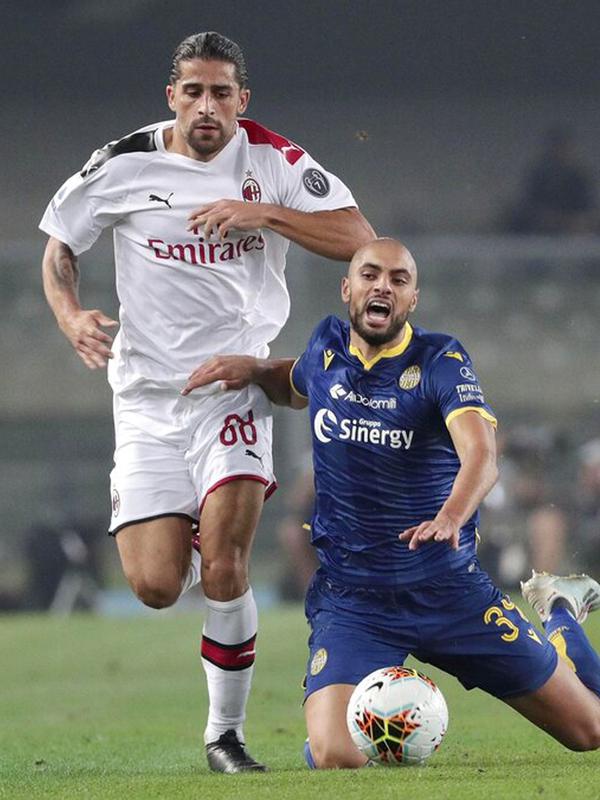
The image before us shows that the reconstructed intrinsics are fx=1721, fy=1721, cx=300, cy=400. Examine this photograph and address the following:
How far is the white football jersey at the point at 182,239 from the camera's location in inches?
252

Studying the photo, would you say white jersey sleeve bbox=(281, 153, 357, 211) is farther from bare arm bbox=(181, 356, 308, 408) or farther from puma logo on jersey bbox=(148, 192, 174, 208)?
bare arm bbox=(181, 356, 308, 408)

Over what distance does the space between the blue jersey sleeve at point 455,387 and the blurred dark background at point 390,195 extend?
11767 millimetres

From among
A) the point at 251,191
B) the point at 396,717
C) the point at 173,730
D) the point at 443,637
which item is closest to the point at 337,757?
the point at 396,717

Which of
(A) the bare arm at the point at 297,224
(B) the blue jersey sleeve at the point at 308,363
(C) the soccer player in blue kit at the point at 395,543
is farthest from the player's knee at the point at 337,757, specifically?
(A) the bare arm at the point at 297,224

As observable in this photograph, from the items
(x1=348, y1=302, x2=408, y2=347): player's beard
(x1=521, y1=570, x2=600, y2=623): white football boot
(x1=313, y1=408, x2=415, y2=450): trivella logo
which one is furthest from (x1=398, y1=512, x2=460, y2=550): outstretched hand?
(x1=521, y1=570, x2=600, y2=623): white football boot

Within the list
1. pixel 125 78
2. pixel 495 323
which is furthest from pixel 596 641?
pixel 125 78

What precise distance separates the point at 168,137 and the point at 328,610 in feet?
6.21

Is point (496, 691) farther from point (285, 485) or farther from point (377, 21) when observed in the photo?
point (377, 21)

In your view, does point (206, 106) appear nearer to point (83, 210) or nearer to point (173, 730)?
point (83, 210)

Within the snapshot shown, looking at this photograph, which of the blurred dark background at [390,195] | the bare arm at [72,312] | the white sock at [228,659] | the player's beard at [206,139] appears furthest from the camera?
the blurred dark background at [390,195]

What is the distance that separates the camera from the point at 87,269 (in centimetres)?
1962

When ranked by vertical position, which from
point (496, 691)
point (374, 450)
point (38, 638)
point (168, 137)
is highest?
point (168, 137)

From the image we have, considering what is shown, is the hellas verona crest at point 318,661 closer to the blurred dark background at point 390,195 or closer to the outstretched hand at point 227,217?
the outstretched hand at point 227,217

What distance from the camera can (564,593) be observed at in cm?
668
